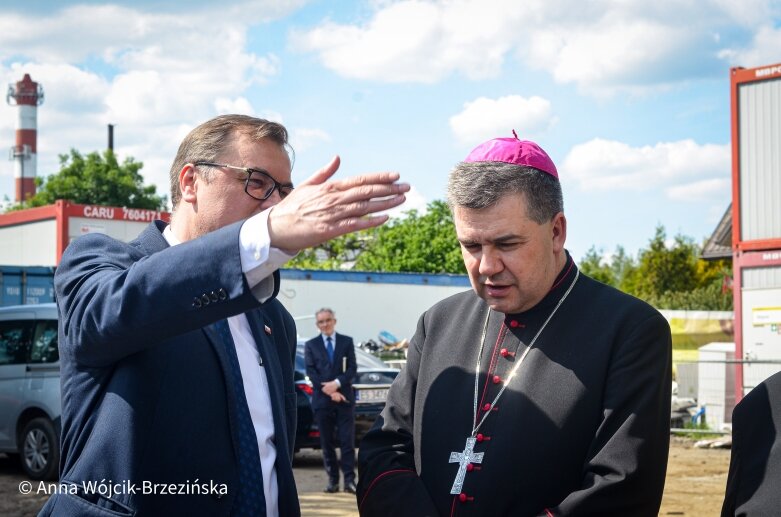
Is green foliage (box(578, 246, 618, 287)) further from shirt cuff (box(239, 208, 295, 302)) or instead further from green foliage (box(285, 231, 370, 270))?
shirt cuff (box(239, 208, 295, 302))

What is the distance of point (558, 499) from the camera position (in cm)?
275

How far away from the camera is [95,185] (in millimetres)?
49281

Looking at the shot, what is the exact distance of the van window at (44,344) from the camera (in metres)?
10.5

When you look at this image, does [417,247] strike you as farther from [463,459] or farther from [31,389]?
[463,459]

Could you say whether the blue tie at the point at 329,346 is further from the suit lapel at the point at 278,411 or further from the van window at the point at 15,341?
the suit lapel at the point at 278,411

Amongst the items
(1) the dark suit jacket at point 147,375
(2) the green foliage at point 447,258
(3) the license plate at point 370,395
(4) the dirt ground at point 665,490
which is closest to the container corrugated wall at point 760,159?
(4) the dirt ground at point 665,490

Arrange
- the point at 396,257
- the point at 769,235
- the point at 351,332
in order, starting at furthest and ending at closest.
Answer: the point at 396,257, the point at 351,332, the point at 769,235

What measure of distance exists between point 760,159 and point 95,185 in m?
40.2

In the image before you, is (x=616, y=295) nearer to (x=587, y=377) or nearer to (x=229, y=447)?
(x=587, y=377)

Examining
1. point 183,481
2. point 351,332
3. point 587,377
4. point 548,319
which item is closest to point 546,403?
point 587,377

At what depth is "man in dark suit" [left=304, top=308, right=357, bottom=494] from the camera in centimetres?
1031

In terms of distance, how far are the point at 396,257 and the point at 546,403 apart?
128 ft

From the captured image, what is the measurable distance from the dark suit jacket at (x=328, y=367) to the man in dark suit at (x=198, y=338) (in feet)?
24.4

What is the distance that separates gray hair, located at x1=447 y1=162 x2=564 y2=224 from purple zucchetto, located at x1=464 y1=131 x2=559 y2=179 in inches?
0.9
